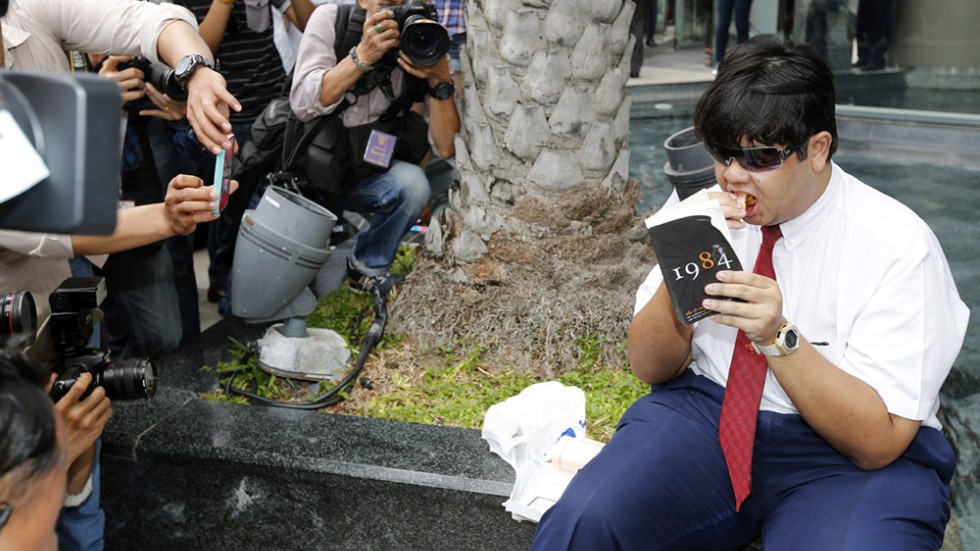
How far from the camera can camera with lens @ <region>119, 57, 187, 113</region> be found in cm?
296

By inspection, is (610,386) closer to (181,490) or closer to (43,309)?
(181,490)

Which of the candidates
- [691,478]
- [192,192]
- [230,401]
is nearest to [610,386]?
[691,478]

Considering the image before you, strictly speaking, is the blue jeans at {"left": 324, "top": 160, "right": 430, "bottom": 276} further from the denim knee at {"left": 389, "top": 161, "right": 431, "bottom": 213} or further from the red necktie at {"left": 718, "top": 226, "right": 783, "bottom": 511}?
the red necktie at {"left": 718, "top": 226, "right": 783, "bottom": 511}

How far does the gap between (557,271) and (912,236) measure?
1429 millimetres

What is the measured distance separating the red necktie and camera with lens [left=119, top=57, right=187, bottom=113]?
1.72m

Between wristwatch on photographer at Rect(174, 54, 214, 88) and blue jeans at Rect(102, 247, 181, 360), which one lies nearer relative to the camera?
wristwatch on photographer at Rect(174, 54, 214, 88)

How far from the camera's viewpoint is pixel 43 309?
2.73m

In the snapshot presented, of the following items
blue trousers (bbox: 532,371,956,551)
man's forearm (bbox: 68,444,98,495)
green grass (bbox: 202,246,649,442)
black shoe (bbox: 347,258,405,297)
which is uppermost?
blue trousers (bbox: 532,371,956,551)

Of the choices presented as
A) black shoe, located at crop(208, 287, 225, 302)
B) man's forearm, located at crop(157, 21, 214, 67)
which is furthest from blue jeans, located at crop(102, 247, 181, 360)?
black shoe, located at crop(208, 287, 225, 302)

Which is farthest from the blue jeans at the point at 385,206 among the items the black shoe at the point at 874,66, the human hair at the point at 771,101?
the black shoe at the point at 874,66

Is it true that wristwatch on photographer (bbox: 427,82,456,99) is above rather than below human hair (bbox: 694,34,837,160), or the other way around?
below

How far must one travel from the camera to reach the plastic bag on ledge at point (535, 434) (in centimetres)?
274

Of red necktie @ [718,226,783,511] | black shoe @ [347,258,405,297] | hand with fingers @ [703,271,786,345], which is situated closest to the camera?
hand with fingers @ [703,271,786,345]

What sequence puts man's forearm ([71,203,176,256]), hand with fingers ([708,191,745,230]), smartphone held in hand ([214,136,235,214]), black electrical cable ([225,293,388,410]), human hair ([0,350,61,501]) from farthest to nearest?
black electrical cable ([225,293,388,410]) → man's forearm ([71,203,176,256]) → smartphone held in hand ([214,136,235,214]) → hand with fingers ([708,191,745,230]) → human hair ([0,350,61,501])
